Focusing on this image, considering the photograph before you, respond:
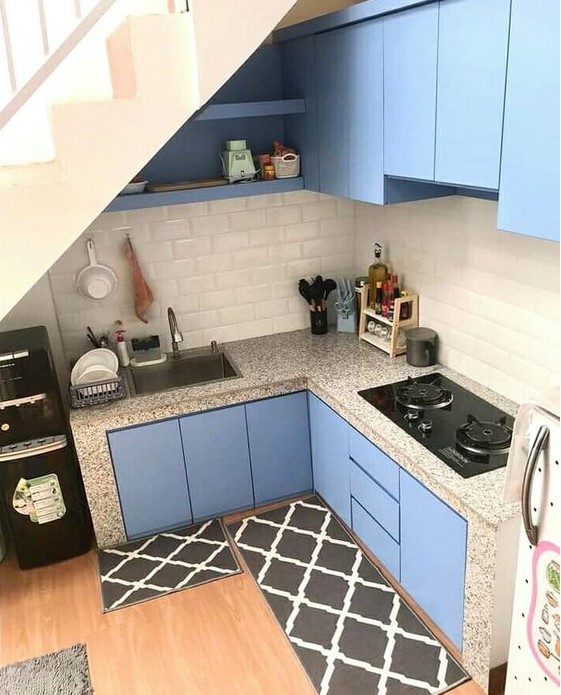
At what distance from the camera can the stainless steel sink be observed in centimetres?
330

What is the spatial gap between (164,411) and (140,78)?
1.48m

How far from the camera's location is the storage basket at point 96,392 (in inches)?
114

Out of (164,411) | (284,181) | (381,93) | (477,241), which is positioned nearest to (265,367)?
(164,411)

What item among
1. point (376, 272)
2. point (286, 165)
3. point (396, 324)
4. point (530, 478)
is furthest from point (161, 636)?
point (286, 165)

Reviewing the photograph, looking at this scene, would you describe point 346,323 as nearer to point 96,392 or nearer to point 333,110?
point 333,110

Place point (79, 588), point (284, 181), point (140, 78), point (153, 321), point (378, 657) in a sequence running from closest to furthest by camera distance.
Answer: point (140, 78)
point (378, 657)
point (79, 588)
point (284, 181)
point (153, 321)

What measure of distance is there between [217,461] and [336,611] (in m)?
0.91

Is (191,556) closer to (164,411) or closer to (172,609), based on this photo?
(172,609)

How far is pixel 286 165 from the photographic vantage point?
122 inches

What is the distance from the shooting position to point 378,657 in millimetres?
2371

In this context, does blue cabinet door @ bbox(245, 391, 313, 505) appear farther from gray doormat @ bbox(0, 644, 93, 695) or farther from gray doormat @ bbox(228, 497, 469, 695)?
gray doormat @ bbox(0, 644, 93, 695)

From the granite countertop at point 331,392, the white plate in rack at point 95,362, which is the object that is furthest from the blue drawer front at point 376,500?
the white plate in rack at point 95,362

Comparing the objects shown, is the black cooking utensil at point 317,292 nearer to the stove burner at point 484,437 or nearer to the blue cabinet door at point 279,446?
the blue cabinet door at point 279,446

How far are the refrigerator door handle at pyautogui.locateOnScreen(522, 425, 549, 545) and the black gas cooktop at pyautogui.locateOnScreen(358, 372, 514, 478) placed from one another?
15.7 inches
